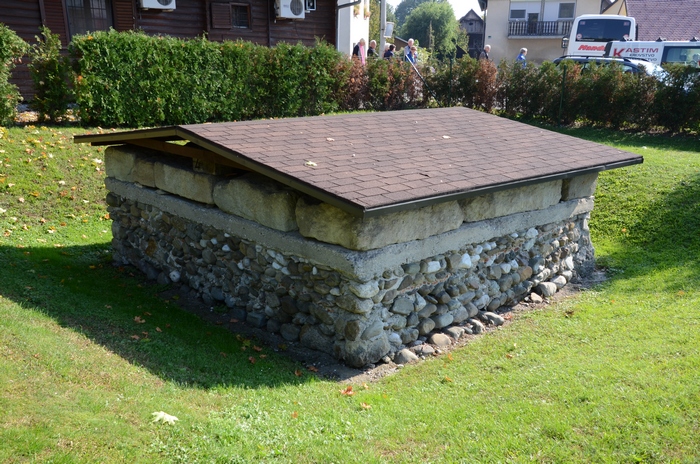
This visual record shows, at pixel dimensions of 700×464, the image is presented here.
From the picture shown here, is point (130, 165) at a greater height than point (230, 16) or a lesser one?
lesser

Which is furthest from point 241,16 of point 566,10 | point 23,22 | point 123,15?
point 566,10

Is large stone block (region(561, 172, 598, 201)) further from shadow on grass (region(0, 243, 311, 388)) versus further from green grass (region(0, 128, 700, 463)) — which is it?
shadow on grass (region(0, 243, 311, 388))

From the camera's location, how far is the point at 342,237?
17.7 feet

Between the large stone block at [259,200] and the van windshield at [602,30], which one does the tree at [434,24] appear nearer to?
the van windshield at [602,30]

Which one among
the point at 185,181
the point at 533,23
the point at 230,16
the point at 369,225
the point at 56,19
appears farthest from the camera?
the point at 533,23

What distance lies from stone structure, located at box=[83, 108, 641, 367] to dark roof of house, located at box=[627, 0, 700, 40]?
3648 centimetres

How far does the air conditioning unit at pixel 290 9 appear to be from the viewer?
1994cm

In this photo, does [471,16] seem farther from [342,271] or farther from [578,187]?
[342,271]

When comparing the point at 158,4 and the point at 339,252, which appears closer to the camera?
the point at 339,252

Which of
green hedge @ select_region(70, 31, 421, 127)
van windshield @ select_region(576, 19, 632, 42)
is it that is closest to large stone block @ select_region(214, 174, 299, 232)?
green hedge @ select_region(70, 31, 421, 127)

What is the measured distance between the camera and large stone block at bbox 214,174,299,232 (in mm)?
5855

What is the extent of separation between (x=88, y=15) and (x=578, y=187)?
47.3 ft

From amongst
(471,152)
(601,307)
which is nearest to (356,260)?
(471,152)

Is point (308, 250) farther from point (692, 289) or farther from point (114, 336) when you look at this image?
point (692, 289)
